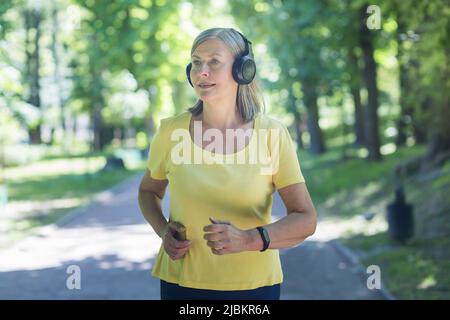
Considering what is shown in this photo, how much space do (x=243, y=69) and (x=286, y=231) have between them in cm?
61

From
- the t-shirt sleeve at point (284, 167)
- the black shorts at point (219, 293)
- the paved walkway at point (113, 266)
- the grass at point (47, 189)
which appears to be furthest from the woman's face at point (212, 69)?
the grass at point (47, 189)

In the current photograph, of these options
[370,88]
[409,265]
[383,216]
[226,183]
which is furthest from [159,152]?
[370,88]

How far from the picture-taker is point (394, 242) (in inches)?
511

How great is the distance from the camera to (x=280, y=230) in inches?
115

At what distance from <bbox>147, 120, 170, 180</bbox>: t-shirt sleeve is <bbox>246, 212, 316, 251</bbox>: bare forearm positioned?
506mm

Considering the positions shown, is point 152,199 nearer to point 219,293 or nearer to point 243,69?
point 219,293

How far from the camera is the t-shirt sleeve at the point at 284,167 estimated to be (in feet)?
9.89

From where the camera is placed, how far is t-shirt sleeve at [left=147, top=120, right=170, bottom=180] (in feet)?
10.4

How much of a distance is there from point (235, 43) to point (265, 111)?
30cm

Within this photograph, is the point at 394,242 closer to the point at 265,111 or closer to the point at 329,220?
the point at 329,220

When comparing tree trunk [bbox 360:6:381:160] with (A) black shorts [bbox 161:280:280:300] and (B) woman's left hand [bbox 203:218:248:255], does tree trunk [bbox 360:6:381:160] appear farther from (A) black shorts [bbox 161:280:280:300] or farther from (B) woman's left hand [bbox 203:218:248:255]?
(B) woman's left hand [bbox 203:218:248:255]

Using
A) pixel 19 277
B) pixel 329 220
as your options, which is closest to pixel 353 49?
pixel 329 220

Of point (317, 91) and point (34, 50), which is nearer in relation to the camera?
point (317, 91)

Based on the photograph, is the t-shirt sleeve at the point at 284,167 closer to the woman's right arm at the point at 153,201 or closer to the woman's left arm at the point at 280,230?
the woman's left arm at the point at 280,230
